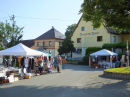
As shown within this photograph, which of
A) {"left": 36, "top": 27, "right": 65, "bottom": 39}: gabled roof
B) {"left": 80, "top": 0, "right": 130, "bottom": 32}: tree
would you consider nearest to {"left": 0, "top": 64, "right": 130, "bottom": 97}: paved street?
{"left": 80, "top": 0, "right": 130, "bottom": 32}: tree

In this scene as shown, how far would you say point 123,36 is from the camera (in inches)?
1388

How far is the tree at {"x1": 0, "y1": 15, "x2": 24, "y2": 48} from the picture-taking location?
27.4 metres

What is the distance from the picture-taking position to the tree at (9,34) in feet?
89.9

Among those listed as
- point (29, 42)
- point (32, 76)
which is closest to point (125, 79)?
point (32, 76)

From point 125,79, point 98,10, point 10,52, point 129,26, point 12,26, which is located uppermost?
point 12,26

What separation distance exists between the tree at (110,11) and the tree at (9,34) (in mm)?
19586

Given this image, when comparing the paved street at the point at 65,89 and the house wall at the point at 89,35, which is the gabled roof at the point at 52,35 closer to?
the house wall at the point at 89,35

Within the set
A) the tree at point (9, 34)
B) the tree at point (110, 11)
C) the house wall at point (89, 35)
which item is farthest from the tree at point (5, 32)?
the tree at point (110, 11)

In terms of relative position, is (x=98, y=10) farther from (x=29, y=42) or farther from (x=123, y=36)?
(x=29, y=42)

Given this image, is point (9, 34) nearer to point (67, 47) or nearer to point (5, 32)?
point (5, 32)

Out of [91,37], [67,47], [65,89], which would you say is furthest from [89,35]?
[65,89]

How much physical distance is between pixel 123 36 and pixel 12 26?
2463 centimetres

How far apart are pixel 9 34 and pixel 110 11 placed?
21.8 meters

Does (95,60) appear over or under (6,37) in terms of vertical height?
under
